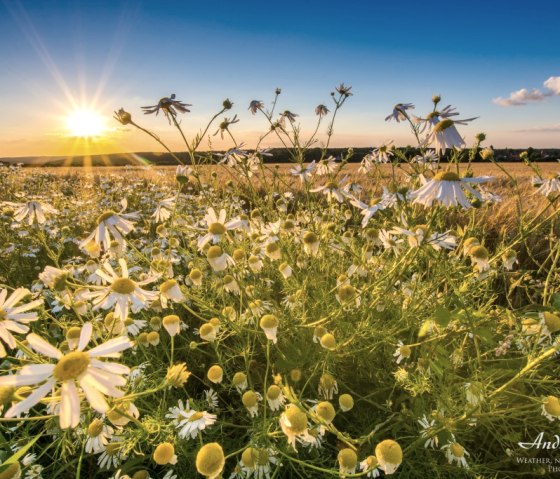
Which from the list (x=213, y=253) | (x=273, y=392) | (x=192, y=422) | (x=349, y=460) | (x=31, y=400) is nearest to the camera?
(x=31, y=400)

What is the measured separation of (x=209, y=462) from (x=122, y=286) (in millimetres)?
845

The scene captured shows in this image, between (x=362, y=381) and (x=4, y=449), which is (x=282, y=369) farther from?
(x=4, y=449)

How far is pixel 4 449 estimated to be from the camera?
1.90 m

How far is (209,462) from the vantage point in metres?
1.25

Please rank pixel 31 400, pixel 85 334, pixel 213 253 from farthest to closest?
pixel 213 253 → pixel 85 334 → pixel 31 400

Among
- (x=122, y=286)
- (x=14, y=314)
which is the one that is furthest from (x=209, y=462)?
(x=14, y=314)

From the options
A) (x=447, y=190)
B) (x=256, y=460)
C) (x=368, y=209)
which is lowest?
(x=256, y=460)

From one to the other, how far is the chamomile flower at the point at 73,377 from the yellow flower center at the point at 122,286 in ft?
1.94

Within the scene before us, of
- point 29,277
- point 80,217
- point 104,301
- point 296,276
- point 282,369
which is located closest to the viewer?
point 104,301

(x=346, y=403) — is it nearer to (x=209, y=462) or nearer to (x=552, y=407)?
(x=209, y=462)

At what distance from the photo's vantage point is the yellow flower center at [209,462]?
48.3 inches

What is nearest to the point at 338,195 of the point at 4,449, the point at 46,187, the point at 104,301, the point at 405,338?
the point at 405,338

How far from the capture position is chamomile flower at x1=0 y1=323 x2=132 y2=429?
90cm

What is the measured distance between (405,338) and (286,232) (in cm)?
129
